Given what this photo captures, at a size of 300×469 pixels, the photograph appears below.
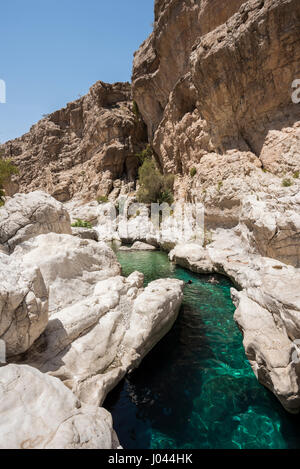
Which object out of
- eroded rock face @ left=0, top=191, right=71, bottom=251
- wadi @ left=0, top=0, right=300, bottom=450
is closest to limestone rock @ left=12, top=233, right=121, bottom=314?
wadi @ left=0, top=0, right=300, bottom=450

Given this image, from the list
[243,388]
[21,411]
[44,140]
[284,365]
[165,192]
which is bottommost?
[243,388]

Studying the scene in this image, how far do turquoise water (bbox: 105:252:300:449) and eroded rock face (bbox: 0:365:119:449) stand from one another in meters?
1.57

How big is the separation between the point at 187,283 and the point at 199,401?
7071 mm

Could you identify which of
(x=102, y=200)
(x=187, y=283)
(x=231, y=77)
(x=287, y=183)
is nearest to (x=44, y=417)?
(x=187, y=283)

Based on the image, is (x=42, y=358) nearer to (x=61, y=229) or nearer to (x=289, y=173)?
(x=61, y=229)

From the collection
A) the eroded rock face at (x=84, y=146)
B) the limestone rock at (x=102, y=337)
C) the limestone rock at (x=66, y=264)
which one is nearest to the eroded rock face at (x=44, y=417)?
the limestone rock at (x=102, y=337)

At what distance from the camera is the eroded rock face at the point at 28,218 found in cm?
973

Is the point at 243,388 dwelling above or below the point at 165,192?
below

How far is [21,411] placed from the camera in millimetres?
3074

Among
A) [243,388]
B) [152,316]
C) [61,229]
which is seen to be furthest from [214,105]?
[243,388]

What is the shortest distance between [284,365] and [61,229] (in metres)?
10.3

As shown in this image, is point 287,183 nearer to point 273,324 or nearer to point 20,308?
point 273,324

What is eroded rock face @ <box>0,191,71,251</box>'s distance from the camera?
973 cm

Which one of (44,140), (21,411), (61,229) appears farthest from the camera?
(44,140)
